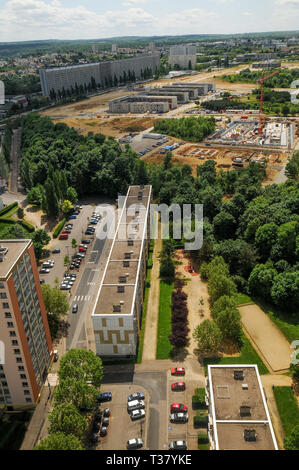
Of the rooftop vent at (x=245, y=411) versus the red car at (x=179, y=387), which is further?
the red car at (x=179, y=387)

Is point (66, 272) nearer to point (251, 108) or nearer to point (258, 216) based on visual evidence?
point (258, 216)

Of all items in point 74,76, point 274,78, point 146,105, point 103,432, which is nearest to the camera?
point 103,432

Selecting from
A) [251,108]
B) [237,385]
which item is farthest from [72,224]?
[251,108]

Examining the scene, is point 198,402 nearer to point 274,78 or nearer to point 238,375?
point 238,375

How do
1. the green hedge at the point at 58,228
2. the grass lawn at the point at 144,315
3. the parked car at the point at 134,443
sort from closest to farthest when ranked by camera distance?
the parked car at the point at 134,443 < the grass lawn at the point at 144,315 < the green hedge at the point at 58,228

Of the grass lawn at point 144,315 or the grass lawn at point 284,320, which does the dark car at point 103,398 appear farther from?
the grass lawn at point 284,320

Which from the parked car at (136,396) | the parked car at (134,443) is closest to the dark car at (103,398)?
the parked car at (136,396)

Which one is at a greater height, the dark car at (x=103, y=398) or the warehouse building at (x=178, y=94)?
the warehouse building at (x=178, y=94)

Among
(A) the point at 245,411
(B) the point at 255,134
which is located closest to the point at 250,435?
(A) the point at 245,411
